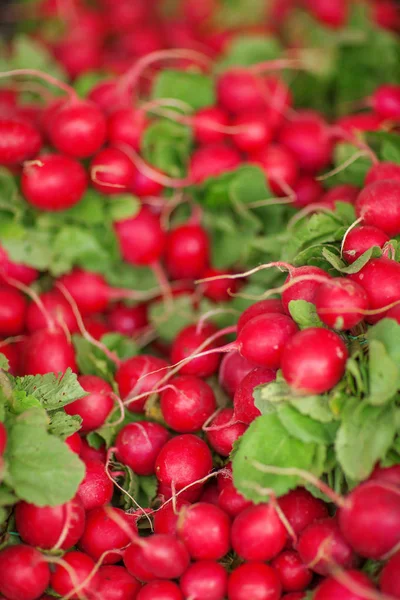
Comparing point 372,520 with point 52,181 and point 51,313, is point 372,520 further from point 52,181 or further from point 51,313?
point 52,181

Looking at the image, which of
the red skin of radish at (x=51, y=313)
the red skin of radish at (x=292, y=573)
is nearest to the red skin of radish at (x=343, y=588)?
the red skin of radish at (x=292, y=573)

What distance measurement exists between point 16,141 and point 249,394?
1045 mm

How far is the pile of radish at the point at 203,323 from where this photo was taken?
3.75ft

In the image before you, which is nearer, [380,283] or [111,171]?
[380,283]

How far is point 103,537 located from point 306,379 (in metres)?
0.55

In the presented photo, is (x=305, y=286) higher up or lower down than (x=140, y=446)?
higher up

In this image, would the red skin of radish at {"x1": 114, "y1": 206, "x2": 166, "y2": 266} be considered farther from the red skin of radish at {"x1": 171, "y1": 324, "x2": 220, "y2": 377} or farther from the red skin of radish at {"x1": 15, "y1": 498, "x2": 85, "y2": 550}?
the red skin of radish at {"x1": 15, "y1": 498, "x2": 85, "y2": 550}

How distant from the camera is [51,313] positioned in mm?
1817

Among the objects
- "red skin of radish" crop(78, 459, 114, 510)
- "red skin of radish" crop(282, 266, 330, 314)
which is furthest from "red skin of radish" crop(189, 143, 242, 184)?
"red skin of radish" crop(78, 459, 114, 510)

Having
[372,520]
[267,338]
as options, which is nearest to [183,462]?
[267,338]

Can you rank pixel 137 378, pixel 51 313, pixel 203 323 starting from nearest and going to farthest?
pixel 137 378 → pixel 203 323 → pixel 51 313

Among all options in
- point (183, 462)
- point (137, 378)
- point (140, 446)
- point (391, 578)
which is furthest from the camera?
point (137, 378)

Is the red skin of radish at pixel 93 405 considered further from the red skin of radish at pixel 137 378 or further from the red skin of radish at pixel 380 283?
the red skin of radish at pixel 380 283

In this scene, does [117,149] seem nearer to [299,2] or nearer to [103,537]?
[103,537]
